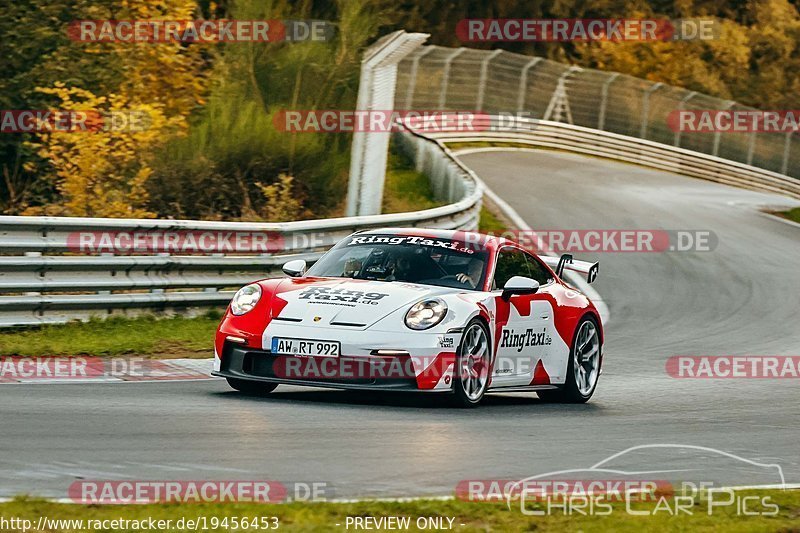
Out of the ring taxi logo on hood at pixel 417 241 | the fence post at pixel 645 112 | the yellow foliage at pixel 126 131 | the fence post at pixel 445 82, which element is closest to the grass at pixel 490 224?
the yellow foliage at pixel 126 131

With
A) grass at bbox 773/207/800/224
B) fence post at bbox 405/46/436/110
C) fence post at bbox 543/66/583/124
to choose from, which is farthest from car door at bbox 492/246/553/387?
fence post at bbox 543/66/583/124

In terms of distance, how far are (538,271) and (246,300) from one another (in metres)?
2.68

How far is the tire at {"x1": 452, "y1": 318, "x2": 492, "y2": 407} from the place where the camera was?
9.35 m

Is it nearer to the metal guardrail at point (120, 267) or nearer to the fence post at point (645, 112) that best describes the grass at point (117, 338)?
the metal guardrail at point (120, 267)

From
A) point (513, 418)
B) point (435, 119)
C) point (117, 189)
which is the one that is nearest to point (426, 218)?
point (117, 189)

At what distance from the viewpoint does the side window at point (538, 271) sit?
36.3 feet

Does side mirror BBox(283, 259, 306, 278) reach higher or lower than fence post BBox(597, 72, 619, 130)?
higher

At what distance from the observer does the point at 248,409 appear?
28.8ft

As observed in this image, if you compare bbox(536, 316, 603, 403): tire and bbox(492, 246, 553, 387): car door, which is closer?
bbox(492, 246, 553, 387): car door

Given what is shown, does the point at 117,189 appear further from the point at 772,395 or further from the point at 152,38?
the point at 772,395

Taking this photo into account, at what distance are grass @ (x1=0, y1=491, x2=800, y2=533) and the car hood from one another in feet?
10.6

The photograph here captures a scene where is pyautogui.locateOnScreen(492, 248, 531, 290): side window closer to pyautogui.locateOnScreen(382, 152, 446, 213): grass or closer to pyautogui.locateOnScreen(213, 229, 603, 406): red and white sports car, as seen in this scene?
pyautogui.locateOnScreen(213, 229, 603, 406): red and white sports car

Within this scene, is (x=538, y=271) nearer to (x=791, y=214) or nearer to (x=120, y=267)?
(x=120, y=267)

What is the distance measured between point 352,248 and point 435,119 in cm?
3032
